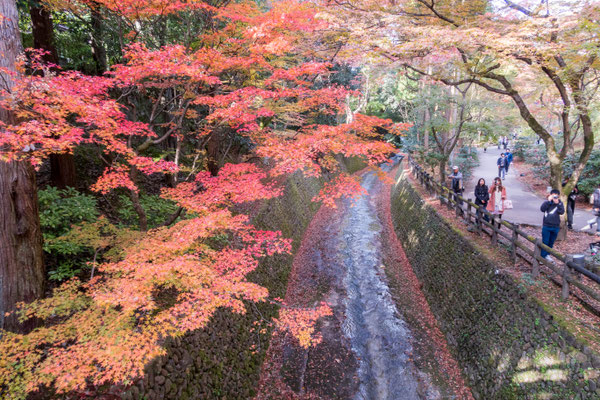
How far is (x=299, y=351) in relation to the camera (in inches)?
313

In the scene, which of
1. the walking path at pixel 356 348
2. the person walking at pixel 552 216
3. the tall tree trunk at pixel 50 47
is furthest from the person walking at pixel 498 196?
the tall tree trunk at pixel 50 47

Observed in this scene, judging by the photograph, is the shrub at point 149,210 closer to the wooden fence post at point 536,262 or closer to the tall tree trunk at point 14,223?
the tall tree trunk at point 14,223

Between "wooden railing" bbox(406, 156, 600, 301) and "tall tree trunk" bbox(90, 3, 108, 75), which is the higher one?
"tall tree trunk" bbox(90, 3, 108, 75)

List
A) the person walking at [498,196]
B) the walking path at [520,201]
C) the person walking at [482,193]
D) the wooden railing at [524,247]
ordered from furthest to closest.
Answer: the walking path at [520,201], the person walking at [482,193], the person walking at [498,196], the wooden railing at [524,247]

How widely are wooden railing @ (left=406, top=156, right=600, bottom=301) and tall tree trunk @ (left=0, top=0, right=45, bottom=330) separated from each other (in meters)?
9.06

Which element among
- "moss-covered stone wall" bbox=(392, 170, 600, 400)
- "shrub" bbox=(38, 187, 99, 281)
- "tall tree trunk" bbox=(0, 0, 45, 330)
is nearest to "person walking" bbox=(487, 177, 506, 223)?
"moss-covered stone wall" bbox=(392, 170, 600, 400)

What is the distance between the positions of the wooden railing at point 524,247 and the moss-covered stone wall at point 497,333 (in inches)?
24.1

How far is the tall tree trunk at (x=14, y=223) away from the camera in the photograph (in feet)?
14.7

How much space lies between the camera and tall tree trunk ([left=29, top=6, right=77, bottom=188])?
6.86m

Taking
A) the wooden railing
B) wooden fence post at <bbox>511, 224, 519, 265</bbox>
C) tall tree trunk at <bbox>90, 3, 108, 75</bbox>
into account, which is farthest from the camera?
tall tree trunk at <bbox>90, 3, 108, 75</bbox>

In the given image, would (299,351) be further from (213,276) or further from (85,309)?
(85,309)

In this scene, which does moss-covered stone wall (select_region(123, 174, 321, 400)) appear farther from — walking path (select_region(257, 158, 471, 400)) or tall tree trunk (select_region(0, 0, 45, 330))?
tall tree trunk (select_region(0, 0, 45, 330))

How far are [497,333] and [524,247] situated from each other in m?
1.93

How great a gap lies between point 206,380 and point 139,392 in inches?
65.2
